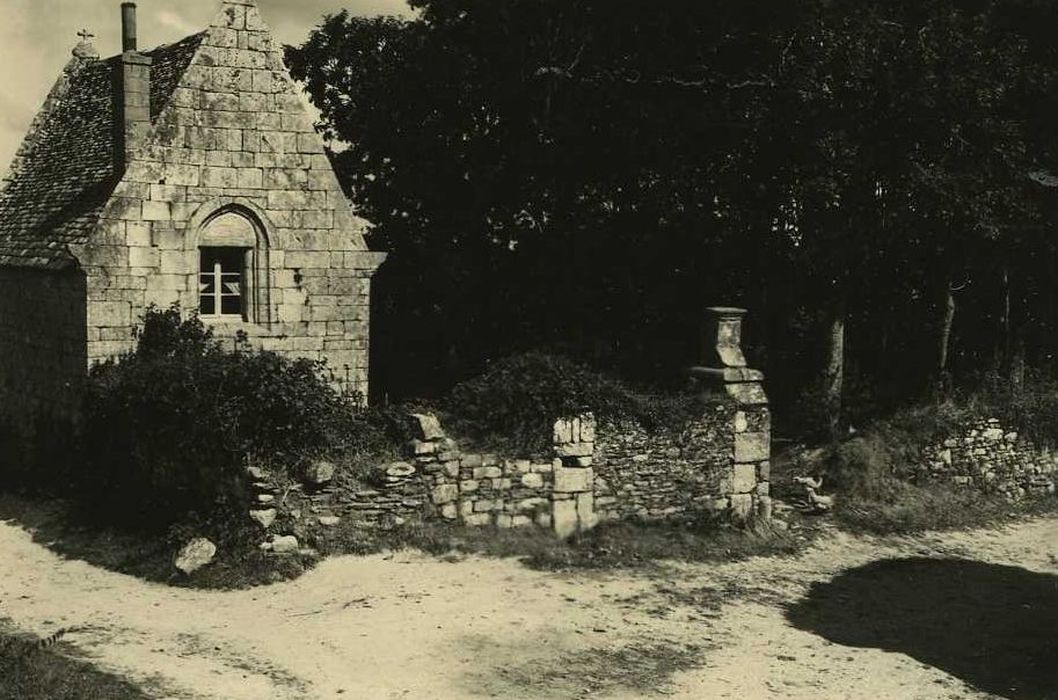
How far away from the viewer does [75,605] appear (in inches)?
452

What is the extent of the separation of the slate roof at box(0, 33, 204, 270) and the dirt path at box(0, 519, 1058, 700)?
18.0 ft

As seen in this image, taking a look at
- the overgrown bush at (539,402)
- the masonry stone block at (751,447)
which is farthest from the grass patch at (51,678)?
the masonry stone block at (751,447)

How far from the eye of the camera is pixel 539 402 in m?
14.7

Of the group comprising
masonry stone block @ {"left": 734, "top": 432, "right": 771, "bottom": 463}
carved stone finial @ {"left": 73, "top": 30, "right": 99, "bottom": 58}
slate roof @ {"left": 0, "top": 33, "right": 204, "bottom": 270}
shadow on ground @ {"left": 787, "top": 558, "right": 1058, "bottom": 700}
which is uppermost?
carved stone finial @ {"left": 73, "top": 30, "right": 99, "bottom": 58}

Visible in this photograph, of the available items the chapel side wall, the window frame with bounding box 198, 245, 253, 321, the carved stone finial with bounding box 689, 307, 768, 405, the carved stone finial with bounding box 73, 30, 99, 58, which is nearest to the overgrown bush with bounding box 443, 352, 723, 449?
the carved stone finial with bounding box 689, 307, 768, 405

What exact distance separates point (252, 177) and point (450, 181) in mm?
8502

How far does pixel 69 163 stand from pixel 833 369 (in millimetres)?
15312

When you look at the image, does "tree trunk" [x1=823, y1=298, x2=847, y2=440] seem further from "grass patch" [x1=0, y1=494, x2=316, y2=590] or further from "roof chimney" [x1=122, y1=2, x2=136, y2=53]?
"roof chimney" [x1=122, y1=2, x2=136, y2=53]

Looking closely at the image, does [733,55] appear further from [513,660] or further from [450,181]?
[513,660]

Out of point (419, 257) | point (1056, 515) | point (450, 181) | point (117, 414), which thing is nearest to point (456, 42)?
point (450, 181)

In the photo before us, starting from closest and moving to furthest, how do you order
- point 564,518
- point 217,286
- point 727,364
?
point 564,518 < point 727,364 < point 217,286

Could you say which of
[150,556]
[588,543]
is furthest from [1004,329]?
[150,556]

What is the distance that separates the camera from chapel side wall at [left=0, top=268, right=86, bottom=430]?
16.6 metres

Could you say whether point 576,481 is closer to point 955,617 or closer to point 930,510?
point 955,617
